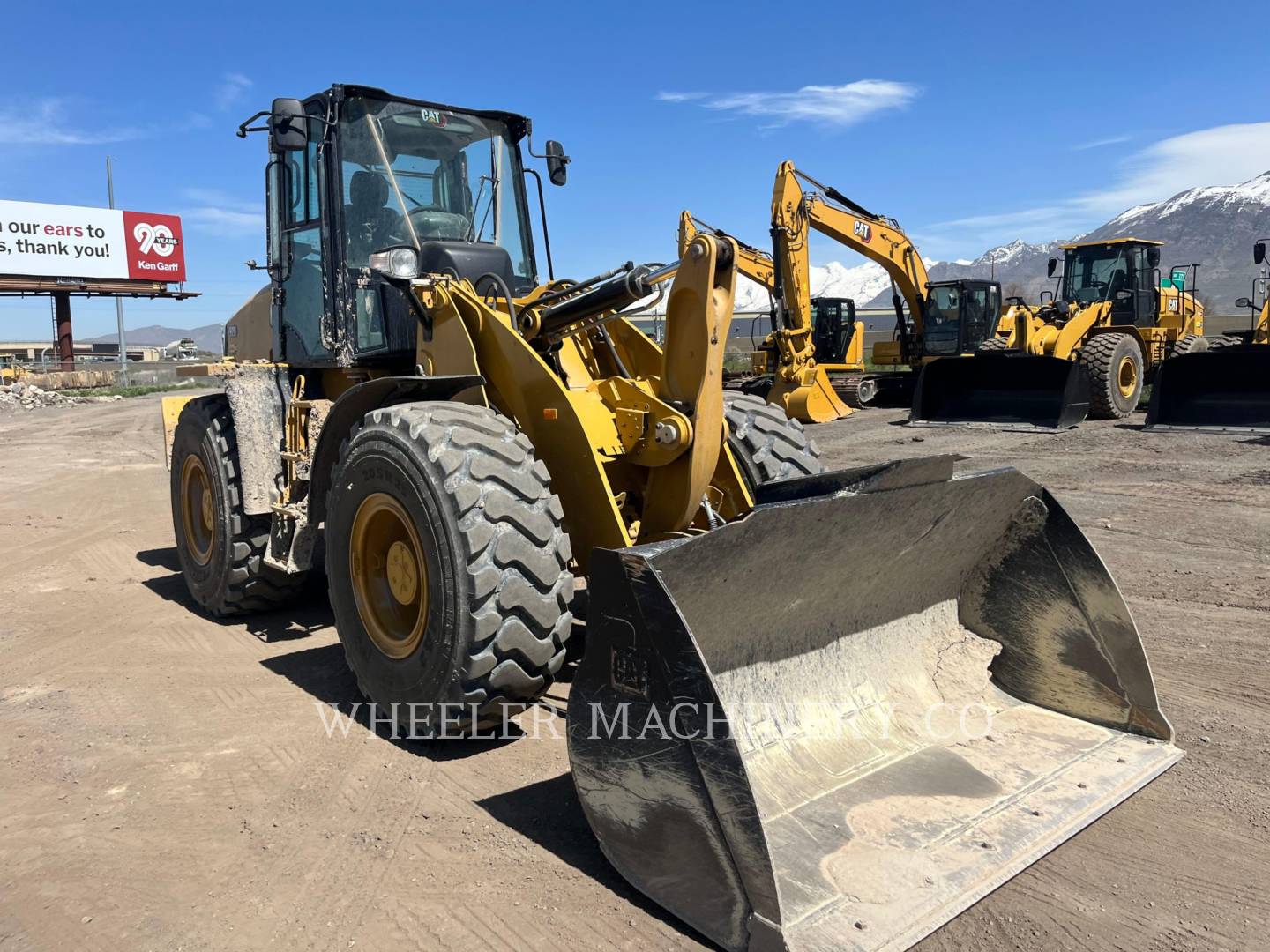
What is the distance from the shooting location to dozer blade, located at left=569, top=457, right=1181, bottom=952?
258 cm

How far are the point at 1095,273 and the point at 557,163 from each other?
15356 mm

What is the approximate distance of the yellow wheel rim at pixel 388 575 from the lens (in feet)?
12.3

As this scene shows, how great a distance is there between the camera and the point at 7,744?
4.05 meters

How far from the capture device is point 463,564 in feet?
11.0

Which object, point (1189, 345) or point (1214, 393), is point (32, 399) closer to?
point (1214, 393)

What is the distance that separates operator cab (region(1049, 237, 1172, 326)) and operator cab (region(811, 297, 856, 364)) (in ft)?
15.8

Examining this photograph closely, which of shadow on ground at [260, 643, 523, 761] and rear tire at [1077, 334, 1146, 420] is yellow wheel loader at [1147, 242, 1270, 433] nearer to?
rear tire at [1077, 334, 1146, 420]

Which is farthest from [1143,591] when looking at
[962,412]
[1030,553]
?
[962,412]

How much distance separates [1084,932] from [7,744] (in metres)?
4.16

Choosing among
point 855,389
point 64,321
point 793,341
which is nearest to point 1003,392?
point 793,341

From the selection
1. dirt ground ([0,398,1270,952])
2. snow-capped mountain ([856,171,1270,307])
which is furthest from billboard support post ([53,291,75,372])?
snow-capped mountain ([856,171,1270,307])

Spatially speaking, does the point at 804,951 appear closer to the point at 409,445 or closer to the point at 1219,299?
the point at 409,445

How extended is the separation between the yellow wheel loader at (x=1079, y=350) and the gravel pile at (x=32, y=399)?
24177 mm

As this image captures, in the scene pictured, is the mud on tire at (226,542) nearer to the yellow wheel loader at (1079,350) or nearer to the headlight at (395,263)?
the headlight at (395,263)
